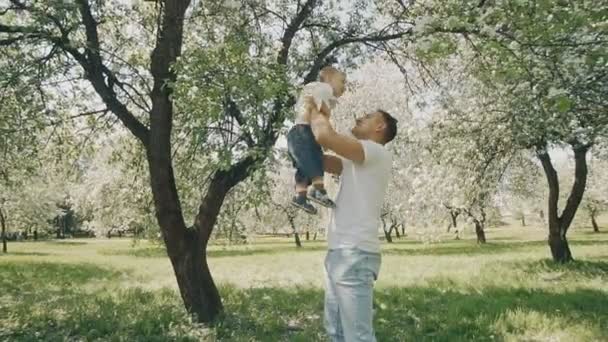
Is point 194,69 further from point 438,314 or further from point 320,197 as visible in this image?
point 438,314

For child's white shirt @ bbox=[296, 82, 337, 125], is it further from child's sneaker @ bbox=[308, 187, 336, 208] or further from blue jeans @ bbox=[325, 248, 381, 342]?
blue jeans @ bbox=[325, 248, 381, 342]

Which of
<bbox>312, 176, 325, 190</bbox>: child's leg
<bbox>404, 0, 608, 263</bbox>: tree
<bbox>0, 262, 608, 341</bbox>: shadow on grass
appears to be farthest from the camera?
<bbox>0, 262, 608, 341</bbox>: shadow on grass

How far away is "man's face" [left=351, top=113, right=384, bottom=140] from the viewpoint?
13.5ft

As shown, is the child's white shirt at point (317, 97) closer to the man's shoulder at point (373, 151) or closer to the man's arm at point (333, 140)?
the man's arm at point (333, 140)

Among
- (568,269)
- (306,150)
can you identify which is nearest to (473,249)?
(568,269)

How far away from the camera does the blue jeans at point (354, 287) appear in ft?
12.4

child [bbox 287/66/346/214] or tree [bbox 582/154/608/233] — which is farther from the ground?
tree [bbox 582/154/608/233]

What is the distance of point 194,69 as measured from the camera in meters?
7.52

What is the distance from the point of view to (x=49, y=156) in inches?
542

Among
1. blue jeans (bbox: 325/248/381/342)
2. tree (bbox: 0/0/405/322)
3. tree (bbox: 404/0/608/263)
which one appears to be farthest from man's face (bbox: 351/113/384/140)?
tree (bbox: 0/0/405/322)

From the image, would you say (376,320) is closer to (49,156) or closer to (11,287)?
(49,156)

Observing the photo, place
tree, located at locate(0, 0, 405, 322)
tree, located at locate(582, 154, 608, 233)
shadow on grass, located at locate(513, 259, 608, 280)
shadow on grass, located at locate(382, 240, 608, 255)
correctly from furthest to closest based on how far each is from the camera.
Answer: tree, located at locate(582, 154, 608, 233) < shadow on grass, located at locate(382, 240, 608, 255) < shadow on grass, located at locate(513, 259, 608, 280) < tree, located at locate(0, 0, 405, 322)

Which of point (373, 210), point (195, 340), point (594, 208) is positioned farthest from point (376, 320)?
point (594, 208)

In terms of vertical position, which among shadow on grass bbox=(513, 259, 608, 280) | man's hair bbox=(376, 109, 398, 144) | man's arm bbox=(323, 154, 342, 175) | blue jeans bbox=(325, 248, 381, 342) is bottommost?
shadow on grass bbox=(513, 259, 608, 280)
